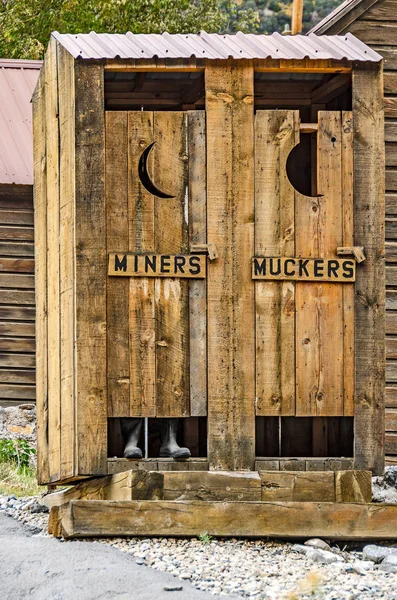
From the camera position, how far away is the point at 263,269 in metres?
7.43

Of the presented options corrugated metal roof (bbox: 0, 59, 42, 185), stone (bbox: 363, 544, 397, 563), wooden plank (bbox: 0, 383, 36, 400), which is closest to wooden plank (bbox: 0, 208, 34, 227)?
corrugated metal roof (bbox: 0, 59, 42, 185)

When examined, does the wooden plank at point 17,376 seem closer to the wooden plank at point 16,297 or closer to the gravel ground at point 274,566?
the wooden plank at point 16,297

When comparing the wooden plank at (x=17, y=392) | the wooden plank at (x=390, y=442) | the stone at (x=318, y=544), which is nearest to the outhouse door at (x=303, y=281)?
the stone at (x=318, y=544)

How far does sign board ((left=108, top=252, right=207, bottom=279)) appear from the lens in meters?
7.34

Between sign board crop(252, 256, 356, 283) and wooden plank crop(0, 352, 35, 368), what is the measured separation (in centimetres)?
758

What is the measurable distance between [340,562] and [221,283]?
1918 mm

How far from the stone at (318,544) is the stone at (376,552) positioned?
0.21 m

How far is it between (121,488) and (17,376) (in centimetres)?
764

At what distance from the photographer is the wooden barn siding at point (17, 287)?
14.6 metres

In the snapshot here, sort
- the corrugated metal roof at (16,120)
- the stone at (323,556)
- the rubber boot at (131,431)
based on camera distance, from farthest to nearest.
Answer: the corrugated metal roof at (16,120) → the rubber boot at (131,431) → the stone at (323,556)

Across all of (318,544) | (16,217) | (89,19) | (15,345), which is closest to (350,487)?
(318,544)

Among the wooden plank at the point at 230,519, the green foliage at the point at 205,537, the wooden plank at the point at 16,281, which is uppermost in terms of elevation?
the wooden plank at the point at 16,281

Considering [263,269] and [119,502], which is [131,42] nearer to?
[263,269]

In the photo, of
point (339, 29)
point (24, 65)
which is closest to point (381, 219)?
point (339, 29)
